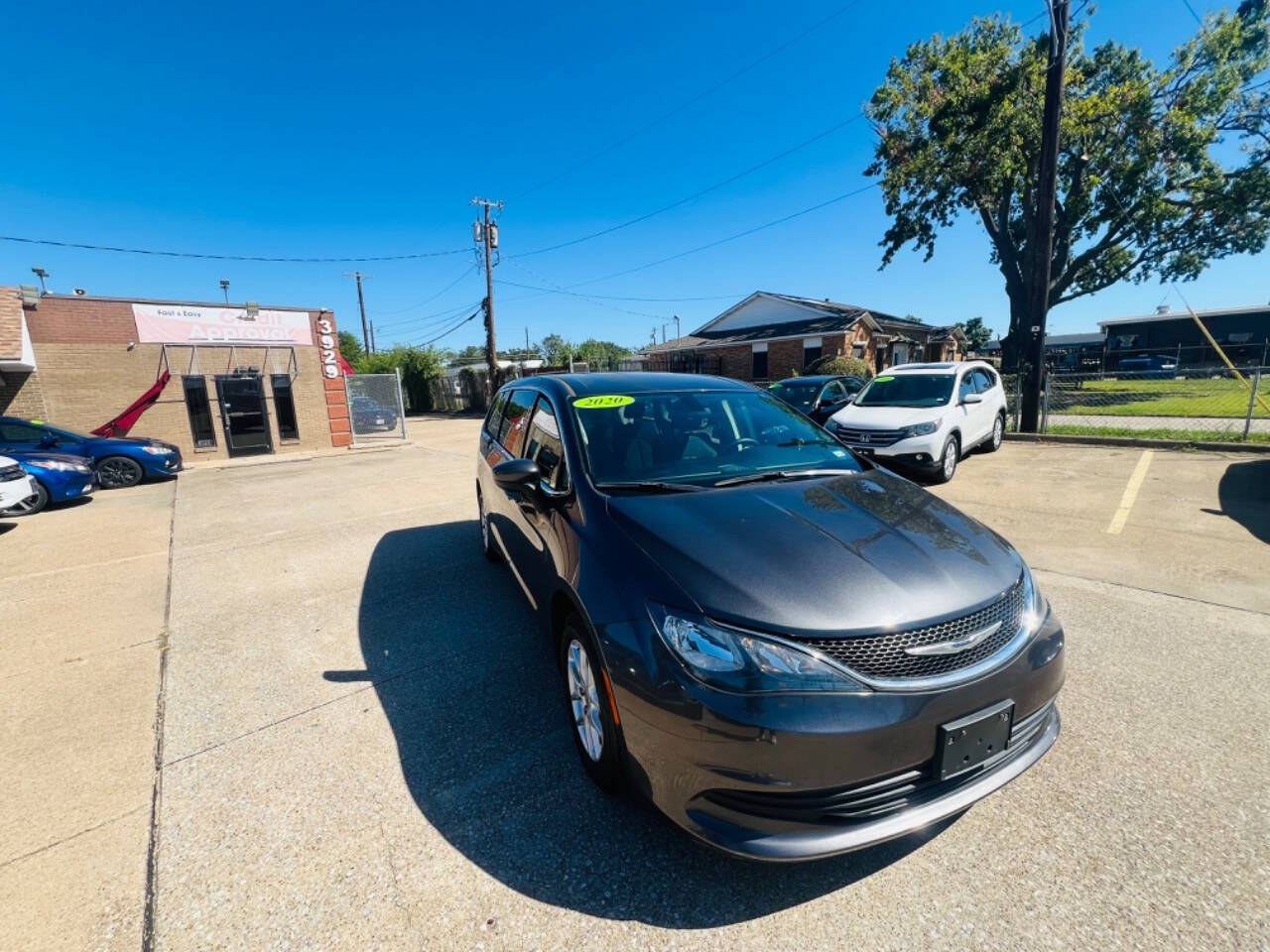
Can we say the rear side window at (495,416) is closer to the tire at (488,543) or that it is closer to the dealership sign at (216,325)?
the tire at (488,543)

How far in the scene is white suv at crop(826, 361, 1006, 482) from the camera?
7.15 m

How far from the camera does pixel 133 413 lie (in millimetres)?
14078

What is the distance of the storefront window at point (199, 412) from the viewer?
48.9 feet

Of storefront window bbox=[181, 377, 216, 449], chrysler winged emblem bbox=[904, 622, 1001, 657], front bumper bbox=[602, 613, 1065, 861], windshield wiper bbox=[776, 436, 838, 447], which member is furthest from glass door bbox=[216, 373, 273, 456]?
chrysler winged emblem bbox=[904, 622, 1001, 657]

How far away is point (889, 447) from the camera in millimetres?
7215

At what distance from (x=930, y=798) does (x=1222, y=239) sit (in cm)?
2982

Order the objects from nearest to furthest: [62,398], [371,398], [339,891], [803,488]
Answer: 1. [339,891]
2. [803,488]
3. [62,398]
4. [371,398]

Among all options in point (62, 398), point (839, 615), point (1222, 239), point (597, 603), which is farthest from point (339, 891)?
point (1222, 239)

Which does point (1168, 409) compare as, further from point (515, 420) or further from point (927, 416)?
point (515, 420)

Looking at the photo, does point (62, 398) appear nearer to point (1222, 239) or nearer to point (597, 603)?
point (597, 603)

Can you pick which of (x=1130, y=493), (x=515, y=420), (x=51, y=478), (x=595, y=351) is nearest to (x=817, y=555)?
(x=515, y=420)

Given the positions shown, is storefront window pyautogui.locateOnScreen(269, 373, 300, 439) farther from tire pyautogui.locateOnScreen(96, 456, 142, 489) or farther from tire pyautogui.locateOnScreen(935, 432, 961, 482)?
tire pyautogui.locateOnScreen(935, 432, 961, 482)

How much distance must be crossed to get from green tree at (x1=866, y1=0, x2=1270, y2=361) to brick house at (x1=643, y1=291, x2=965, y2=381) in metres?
5.58

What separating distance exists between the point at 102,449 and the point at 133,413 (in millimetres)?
5418
